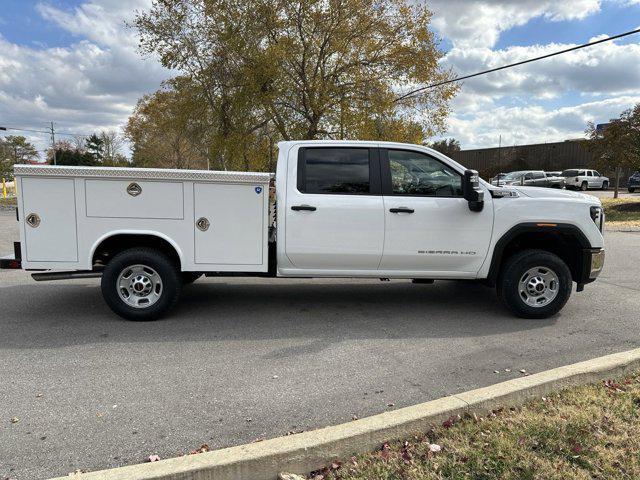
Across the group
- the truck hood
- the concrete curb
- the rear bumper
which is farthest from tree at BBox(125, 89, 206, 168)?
the concrete curb

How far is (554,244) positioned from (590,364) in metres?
2.35

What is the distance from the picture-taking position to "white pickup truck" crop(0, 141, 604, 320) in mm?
5312

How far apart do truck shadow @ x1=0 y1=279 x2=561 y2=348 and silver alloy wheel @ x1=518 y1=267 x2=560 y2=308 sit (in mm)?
253

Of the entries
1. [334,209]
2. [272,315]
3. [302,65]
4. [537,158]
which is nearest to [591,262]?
[334,209]

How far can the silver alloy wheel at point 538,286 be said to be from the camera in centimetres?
581

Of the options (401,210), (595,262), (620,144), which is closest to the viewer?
(401,210)

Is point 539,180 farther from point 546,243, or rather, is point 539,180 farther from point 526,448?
point 526,448

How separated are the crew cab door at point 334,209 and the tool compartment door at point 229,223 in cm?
33

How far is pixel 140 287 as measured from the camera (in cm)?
559

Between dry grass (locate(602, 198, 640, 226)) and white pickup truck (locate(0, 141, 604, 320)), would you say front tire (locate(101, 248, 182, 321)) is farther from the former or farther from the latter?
dry grass (locate(602, 198, 640, 226))

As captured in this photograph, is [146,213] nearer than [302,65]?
Yes

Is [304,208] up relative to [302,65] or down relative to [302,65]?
down

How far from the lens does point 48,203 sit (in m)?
5.25

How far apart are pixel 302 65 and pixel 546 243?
50.0 feet
